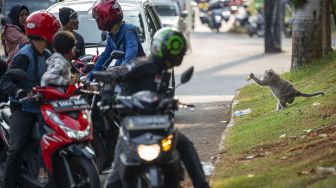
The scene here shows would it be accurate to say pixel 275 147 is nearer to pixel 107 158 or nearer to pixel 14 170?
pixel 107 158

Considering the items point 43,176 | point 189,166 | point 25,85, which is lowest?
point 43,176

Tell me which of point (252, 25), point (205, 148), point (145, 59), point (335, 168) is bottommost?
point (252, 25)

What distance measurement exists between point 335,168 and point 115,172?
194 centimetres

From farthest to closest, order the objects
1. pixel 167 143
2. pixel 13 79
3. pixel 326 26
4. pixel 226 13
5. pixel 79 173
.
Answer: pixel 226 13, pixel 326 26, pixel 13 79, pixel 79 173, pixel 167 143

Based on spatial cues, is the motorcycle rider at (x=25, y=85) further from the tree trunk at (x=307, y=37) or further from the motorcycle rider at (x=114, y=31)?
the tree trunk at (x=307, y=37)

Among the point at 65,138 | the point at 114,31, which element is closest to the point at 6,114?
the point at 65,138

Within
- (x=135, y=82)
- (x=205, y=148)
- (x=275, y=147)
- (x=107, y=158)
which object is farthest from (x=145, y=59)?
(x=205, y=148)

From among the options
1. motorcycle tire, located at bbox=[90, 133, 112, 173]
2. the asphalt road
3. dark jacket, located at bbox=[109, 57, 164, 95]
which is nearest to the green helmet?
dark jacket, located at bbox=[109, 57, 164, 95]

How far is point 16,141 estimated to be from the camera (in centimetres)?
860

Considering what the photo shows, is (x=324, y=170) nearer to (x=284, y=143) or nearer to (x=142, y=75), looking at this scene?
(x=142, y=75)

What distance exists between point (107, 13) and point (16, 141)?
248 cm

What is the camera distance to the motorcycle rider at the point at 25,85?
8648mm

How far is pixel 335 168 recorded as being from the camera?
28.3 ft

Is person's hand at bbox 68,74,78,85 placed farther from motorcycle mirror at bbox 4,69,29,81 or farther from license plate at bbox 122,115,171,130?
license plate at bbox 122,115,171,130
